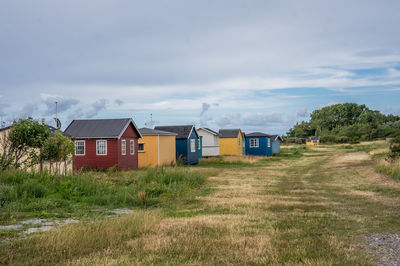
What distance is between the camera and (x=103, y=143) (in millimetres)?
27938

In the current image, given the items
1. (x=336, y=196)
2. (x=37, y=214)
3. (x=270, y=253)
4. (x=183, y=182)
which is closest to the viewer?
(x=270, y=253)

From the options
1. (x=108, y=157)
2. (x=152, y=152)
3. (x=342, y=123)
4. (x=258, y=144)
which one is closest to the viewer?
(x=108, y=157)

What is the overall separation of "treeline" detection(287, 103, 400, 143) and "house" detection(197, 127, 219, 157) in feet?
190

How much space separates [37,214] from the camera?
10141mm

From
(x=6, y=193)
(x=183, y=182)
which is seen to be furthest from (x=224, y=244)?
(x=183, y=182)

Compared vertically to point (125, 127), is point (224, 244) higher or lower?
lower

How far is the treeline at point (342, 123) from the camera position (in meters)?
99.1

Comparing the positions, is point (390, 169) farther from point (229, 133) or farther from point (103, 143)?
point (229, 133)

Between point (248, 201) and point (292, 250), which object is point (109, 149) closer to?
point (248, 201)

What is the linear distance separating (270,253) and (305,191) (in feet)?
33.4

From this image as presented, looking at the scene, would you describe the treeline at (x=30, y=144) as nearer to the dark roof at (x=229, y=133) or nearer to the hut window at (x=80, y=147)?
the hut window at (x=80, y=147)

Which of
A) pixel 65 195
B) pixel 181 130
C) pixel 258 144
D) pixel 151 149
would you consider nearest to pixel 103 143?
pixel 151 149

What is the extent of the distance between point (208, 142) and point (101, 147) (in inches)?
759

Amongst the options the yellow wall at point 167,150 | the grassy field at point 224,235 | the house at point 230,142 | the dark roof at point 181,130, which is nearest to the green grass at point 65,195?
the grassy field at point 224,235
